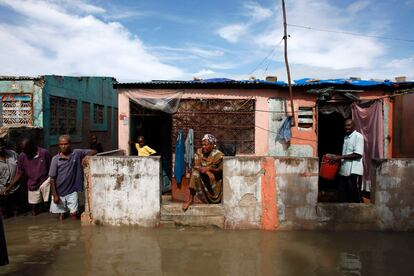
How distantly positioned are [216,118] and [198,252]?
3.99 meters

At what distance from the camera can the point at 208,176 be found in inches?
221

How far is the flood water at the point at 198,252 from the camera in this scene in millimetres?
3869

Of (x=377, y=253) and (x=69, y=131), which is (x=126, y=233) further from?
(x=69, y=131)

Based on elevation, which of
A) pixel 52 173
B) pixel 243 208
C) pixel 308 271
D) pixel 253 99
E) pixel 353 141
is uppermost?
pixel 253 99

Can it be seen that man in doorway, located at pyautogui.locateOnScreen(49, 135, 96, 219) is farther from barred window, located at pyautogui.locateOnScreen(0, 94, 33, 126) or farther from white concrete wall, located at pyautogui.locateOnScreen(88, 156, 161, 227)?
barred window, located at pyautogui.locateOnScreen(0, 94, 33, 126)

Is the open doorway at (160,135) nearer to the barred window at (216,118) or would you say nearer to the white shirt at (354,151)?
the barred window at (216,118)

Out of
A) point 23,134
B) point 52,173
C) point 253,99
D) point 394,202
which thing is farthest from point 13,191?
point 394,202

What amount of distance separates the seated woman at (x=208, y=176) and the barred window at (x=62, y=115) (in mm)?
7094

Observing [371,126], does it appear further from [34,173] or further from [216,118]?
[34,173]

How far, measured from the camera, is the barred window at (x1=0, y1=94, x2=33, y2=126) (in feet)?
31.6

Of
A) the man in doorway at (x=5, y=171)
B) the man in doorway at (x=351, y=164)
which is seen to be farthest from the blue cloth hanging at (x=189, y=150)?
the man in doorway at (x=5, y=171)

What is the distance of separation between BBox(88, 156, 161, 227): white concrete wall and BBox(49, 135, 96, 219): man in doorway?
565 mm

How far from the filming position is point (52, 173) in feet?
18.6

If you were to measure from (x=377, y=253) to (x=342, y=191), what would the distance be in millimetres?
1706
